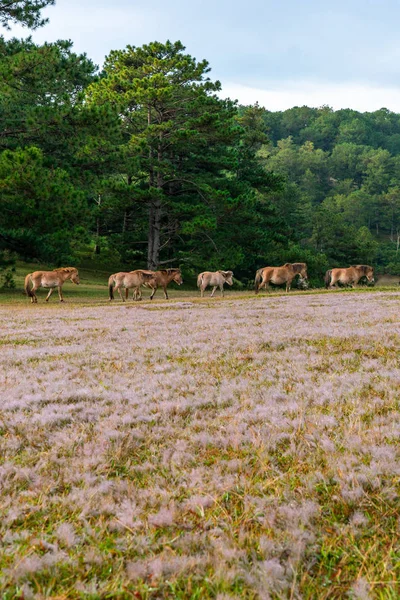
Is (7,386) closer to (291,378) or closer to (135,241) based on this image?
(291,378)

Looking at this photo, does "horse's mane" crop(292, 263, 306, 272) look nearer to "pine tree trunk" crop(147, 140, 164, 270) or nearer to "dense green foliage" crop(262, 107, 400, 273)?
"pine tree trunk" crop(147, 140, 164, 270)

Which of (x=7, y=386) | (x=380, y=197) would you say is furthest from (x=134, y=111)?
(x=380, y=197)

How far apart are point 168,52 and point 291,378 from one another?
47362mm

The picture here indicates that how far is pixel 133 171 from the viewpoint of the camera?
33.3 m

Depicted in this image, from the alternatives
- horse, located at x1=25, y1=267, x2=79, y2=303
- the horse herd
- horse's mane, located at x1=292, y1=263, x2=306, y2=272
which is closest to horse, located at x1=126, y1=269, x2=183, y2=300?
the horse herd

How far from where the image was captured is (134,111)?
46.6 m

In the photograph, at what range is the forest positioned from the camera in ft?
90.4

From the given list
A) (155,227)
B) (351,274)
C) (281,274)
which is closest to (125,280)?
(281,274)

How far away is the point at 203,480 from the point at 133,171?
32532mm

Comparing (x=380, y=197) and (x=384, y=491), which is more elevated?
(x=380, y=197)

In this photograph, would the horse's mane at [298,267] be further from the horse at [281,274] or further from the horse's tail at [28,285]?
the horse's tail at [28,285]

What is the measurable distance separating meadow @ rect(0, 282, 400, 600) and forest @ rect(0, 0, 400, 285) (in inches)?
890

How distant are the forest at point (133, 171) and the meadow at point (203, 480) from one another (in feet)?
74.2

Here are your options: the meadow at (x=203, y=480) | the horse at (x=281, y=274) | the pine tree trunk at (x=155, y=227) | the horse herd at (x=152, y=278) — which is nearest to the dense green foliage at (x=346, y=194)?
the pine tree trunk at (x=155, y=227)
